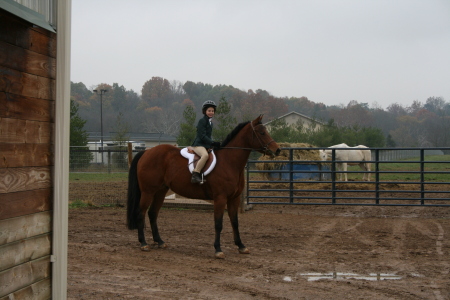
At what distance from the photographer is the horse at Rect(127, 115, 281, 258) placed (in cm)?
754

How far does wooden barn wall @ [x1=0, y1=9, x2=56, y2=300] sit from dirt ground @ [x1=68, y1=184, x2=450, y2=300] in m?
1.48

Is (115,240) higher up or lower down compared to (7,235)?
lower down

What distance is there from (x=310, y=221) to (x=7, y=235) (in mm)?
8478

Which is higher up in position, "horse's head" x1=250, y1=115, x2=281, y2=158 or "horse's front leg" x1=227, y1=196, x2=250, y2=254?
"horse's head" x1=250, y1=115, x2=281, y2=158

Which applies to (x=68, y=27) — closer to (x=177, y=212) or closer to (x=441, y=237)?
(x=441, y=237)

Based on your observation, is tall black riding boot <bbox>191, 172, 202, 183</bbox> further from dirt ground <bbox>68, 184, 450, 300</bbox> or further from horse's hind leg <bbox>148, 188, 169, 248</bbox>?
dirt ground <bbox>68, 184, 450, 300</bbox>

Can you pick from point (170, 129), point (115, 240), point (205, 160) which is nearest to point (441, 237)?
point (205, 160)

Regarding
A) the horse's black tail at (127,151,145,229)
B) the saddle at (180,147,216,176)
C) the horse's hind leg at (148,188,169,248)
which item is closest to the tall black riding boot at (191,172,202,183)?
the saddle at (180,147,216,176)

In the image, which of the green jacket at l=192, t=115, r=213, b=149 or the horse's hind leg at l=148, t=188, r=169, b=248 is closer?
the green jacket at l=192, t=115, r=213, b=149

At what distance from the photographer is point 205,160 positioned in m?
7.55

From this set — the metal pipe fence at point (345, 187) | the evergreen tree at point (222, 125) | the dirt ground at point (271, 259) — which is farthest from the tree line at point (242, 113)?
the dirt ground at point (271, 259)

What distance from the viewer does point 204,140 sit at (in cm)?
769

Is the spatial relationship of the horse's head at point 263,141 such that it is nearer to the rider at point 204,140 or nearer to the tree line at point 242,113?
the rider at point 204,140

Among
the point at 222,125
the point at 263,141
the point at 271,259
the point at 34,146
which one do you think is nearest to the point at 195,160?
the point at 263,141
